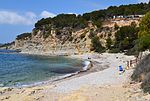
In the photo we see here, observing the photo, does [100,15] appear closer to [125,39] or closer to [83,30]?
[83,30]

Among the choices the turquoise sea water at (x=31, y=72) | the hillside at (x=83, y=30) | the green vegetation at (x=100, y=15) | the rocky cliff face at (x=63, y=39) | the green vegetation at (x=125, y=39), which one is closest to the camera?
the turquoise sea water at (x=31, y=72)

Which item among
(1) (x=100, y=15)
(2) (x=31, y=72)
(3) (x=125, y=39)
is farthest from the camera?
(1) (x=100, y=15)

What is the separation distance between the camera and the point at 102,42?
107m

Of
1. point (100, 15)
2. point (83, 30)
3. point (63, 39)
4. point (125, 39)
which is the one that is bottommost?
point (125, 39)

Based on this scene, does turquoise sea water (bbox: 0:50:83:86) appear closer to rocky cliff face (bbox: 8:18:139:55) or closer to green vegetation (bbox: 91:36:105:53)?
green vegetation (bbox: 91:36:105:53)

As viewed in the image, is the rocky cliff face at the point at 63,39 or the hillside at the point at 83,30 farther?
the rocky cliff face at the point at 63,39


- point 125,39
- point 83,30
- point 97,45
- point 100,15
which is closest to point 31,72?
point 125,39

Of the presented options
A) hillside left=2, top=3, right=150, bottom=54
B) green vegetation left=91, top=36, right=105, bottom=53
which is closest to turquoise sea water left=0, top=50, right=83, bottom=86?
green vegetation left=91, top=36, right=105, bottom=53

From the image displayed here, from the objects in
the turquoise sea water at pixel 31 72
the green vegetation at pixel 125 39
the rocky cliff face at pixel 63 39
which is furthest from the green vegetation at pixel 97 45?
the turquoise sea water at pixel 31 72

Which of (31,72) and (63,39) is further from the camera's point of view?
(63,39)

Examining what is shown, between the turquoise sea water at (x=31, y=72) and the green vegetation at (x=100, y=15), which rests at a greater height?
the green vegetation at (x=100, y=15)

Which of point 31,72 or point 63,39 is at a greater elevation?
point 63,39

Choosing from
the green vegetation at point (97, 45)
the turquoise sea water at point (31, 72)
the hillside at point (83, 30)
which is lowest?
the turquoise sea water at point (31, 72)

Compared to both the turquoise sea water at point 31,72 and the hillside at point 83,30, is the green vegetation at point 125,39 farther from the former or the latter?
the turquoise sea water at point 31,72
